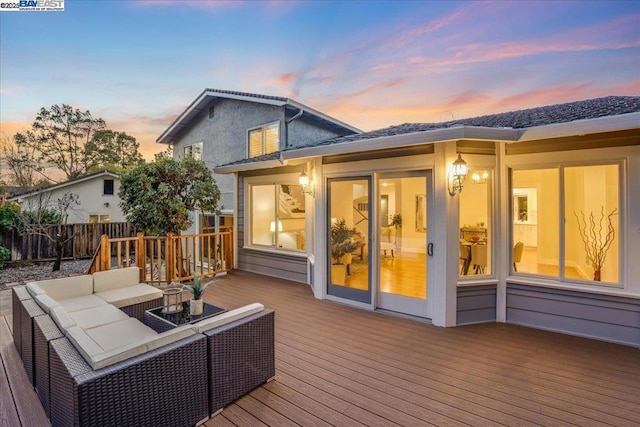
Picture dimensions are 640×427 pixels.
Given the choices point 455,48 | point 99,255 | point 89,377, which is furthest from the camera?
point 455,48

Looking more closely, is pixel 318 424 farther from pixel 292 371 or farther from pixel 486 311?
pixel 486 311

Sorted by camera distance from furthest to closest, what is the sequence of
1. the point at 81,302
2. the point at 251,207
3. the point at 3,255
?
the point at 3,255 < the point at 251,207 < the point at 81,302

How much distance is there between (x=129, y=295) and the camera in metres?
4.22

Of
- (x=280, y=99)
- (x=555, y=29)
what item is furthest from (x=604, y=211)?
(x=280, y=99)

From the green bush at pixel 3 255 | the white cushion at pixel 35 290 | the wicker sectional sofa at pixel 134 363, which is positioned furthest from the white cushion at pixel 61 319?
the green bush at pixel 3 255

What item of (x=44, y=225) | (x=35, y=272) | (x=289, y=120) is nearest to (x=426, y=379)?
(x=289, y=120)

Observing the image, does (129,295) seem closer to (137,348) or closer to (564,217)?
(137,348)

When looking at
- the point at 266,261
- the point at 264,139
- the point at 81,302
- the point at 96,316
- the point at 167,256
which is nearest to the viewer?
the point at 96,316

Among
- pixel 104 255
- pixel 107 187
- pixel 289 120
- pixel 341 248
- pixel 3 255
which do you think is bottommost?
pixel 3 255

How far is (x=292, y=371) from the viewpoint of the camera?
10.6 feet

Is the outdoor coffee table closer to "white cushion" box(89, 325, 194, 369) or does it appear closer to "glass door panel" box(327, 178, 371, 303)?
"white cushion" box(89, 325, 194, 369)

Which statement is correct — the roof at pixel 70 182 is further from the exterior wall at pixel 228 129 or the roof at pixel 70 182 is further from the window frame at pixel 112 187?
the exterior wall at pixel 228 129

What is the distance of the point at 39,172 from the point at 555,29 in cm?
2527

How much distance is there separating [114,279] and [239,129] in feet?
22.4
